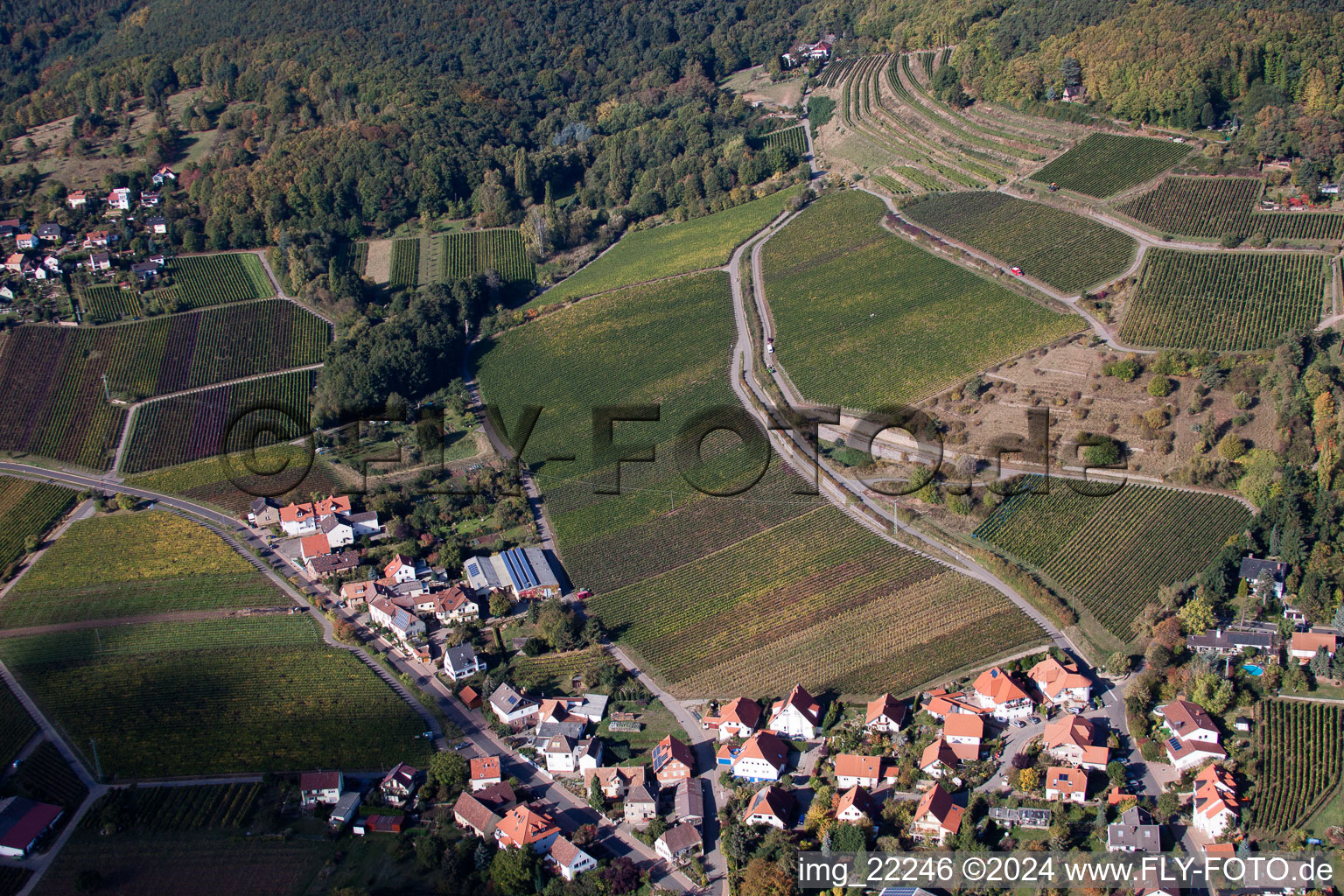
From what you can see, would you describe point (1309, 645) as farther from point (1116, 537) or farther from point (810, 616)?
point (810, 616)

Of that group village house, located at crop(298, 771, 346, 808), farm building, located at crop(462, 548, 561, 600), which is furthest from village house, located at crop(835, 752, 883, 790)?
village house, located at crop(298, 771, 346, 808)

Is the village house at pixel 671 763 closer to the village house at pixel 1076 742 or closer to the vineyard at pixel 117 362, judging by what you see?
the village house at pixel 1076 742

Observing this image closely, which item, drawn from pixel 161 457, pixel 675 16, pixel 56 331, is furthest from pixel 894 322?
pixel 675 16

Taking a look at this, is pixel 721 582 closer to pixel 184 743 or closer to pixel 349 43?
pixel 184 743

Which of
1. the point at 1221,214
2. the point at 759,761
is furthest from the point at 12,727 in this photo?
the point at 1221,214

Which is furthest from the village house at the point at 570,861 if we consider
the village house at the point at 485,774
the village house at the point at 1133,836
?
the village house at the point at 1133,836

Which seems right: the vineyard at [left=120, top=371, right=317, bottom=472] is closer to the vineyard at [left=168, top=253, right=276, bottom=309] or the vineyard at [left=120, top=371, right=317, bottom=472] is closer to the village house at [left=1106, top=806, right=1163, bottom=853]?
the vineyard at [left=168, top=253, right=276, bottom=309]
